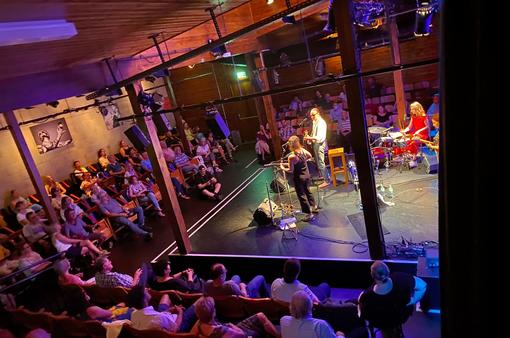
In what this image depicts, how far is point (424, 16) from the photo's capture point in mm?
4418

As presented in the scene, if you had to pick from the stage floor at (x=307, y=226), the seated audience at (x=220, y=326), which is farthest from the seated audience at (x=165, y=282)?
the stage floor at (x=307, y=226)

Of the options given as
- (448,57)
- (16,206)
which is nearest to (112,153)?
(16,206)

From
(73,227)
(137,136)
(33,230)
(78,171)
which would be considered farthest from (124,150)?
(137,136)

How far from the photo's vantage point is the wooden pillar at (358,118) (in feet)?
13.4

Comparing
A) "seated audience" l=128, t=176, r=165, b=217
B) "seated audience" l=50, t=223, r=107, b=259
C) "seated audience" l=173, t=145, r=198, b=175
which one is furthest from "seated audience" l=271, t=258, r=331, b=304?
"seated audience" l=173, t=145, r=198, b=175

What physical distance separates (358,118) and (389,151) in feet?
12.5

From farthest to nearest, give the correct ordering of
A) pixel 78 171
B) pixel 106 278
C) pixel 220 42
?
pixel 78 171 < pixel 106 278 < pixel 220 42

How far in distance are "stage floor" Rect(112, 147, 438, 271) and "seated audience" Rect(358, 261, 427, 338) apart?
172 cm

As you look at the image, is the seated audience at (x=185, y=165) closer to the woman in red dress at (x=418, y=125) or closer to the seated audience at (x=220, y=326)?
the woman in red dress at (x=418, y=125)

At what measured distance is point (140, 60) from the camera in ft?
19.9

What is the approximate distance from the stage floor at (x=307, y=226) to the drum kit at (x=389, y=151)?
24 centimetres

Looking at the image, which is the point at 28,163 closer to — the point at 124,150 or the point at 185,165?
the point at 185,165

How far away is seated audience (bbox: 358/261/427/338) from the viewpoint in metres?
3.06

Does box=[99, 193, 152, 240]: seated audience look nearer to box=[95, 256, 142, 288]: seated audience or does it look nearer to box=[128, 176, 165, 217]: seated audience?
box=[128, 176, 165, 217]: seated audience
